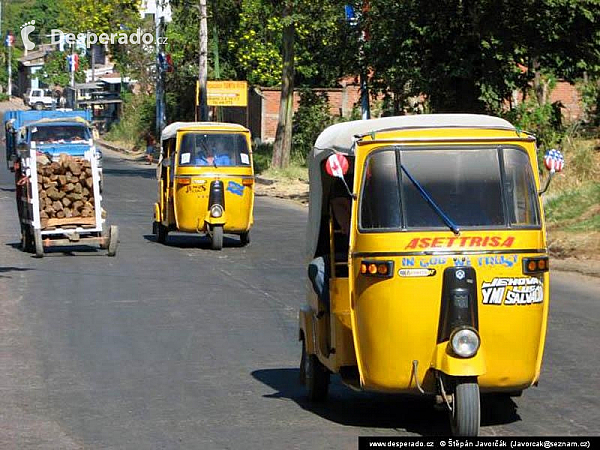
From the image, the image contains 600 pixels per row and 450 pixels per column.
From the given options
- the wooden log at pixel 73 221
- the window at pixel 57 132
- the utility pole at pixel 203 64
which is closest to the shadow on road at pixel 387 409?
the wooden log at pixel 73 221

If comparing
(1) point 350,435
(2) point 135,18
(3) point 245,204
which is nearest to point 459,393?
(1) point 350,435

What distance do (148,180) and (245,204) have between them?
19.7 metres

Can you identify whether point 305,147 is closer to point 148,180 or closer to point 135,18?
point 148,180

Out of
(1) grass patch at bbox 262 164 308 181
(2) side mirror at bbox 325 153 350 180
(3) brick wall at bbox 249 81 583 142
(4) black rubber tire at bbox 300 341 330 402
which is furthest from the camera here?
(3) brick wall at bbox 249 81 583 142

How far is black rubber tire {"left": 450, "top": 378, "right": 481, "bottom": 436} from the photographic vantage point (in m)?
7.76

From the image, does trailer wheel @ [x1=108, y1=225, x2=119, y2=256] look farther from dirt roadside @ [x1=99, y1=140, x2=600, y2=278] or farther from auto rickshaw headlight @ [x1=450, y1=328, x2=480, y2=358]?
auto rickshaw headlight @ [x1=450, y1=328, x2=480, y2=358]

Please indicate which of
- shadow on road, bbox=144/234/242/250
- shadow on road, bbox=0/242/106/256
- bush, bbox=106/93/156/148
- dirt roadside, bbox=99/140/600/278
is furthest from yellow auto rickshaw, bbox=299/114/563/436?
bush, bbox=106/93/156/148

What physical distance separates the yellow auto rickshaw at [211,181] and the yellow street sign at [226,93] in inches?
1032

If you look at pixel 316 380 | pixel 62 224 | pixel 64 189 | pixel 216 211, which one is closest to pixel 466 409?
pixel 316 380

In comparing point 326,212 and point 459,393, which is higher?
point 326,212

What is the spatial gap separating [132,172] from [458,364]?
38.8 meters

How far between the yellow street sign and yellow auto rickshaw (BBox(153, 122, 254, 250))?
86.0ft

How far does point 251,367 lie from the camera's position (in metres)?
11.0

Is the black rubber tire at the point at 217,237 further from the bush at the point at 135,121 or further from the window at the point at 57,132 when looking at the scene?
the bush at the point at 135,121
